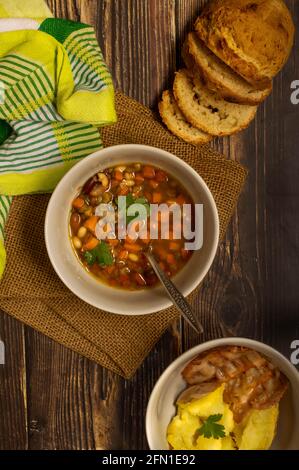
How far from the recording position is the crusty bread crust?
227cm

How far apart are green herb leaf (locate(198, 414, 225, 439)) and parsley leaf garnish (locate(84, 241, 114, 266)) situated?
65 centimetres

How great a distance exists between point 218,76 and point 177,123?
227mm

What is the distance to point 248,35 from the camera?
228cm

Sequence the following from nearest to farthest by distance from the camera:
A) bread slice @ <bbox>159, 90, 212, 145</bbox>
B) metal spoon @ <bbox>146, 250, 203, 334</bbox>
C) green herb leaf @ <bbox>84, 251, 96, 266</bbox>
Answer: metal spoon @ <bbox>146, 250, 203, 334</bbox> < green herb leaf @ <bbox>84, 251, 96, 266</bbox> < bread slice @ <bbox>159, 90, 212, 145</bbox>

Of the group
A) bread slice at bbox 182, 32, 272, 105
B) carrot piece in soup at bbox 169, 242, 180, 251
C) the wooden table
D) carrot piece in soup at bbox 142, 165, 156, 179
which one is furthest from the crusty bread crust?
carrot piece in soup at bbox 169, 242, 180, 251

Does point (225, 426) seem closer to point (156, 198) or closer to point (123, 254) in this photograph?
point (123, 254)

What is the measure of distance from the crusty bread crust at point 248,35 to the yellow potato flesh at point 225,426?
45.3 inches

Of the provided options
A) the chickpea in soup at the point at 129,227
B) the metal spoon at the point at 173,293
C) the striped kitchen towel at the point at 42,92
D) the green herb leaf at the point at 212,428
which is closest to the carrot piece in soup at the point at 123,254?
the chickpea in soup at the point at 129,227

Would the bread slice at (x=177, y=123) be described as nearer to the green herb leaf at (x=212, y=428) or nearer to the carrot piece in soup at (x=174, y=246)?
the carrot piece in soup at (x=174, y=246)

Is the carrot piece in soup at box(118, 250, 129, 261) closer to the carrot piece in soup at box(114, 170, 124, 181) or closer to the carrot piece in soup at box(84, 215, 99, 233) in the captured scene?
the carrot piece in soup at box(84, 215, 99, 233)

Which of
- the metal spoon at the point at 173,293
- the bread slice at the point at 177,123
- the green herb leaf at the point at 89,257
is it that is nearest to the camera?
the metal spoon at the point at 173,293

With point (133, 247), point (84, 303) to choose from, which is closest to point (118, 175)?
point (133, 247)

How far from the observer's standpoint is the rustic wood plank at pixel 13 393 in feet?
8.25

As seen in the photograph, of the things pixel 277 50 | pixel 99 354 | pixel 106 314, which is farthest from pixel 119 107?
pixel 99 354
